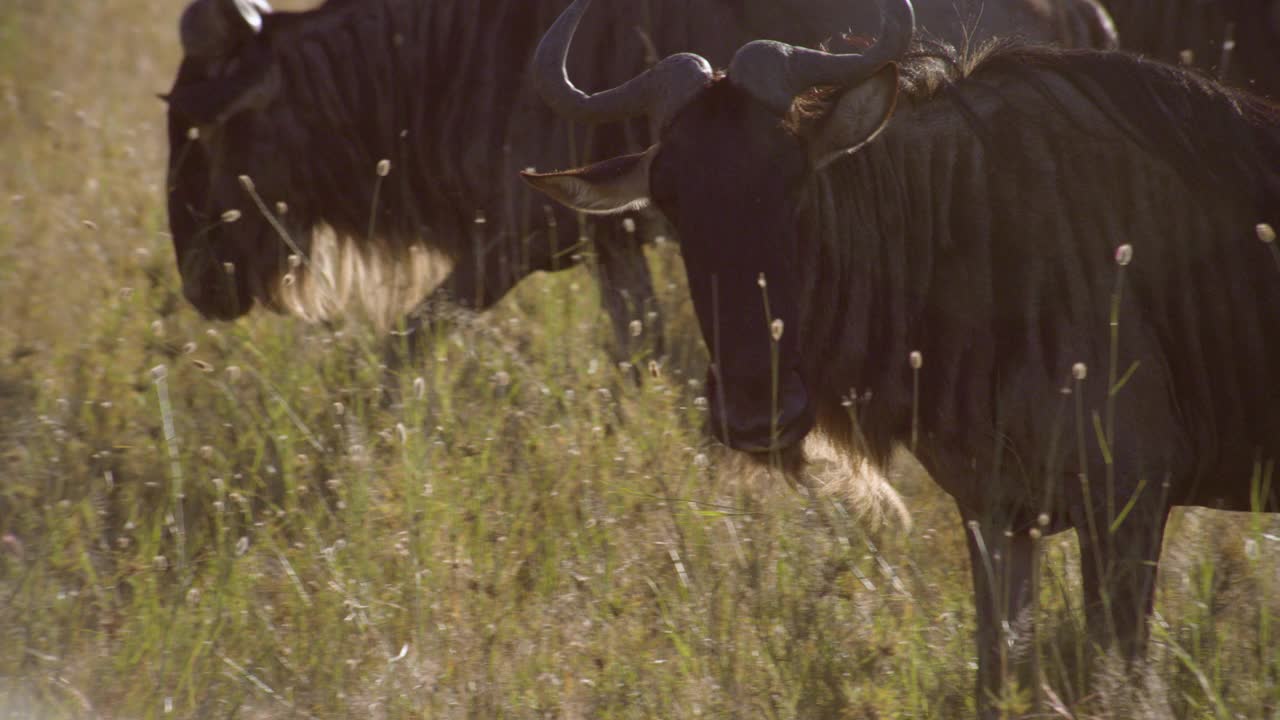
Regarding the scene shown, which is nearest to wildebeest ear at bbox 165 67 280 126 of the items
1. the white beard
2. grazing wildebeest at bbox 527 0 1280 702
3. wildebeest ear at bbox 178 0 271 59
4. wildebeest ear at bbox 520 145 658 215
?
wildebeest ear at bbox 178 0 271 59

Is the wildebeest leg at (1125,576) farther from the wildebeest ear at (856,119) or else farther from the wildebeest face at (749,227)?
the wildebeest ear at (856,119)

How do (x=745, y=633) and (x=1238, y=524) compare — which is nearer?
(x=745, y=633)

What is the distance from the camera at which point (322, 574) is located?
325cm

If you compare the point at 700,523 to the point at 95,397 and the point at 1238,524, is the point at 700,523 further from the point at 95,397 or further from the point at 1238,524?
the point at 95,397

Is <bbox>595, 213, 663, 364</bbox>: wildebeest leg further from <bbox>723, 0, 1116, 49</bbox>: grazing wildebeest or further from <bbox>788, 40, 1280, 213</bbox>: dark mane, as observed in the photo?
<bbox>788, 40, 1280, 213</bbox>: dark mane

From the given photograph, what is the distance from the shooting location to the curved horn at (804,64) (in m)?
2.72

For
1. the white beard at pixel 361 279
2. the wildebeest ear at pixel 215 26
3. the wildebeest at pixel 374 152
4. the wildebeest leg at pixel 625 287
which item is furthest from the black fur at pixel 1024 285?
the wildebeest ear at pixel 215 26

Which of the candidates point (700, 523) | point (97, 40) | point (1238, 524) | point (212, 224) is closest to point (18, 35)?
point (97, 40)

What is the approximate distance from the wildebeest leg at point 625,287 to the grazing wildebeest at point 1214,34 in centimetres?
178

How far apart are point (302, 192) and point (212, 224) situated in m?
0.30

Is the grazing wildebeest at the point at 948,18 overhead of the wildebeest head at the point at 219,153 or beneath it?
overhead

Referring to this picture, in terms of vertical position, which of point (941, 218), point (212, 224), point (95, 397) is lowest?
point (95, 397)

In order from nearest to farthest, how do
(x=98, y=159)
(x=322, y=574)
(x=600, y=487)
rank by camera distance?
1. (x=322, y=574)
2. (x=600, y=487)
3. (x=98, y=159)

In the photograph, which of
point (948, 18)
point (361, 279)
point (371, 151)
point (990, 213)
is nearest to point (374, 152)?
point (371, 151)
